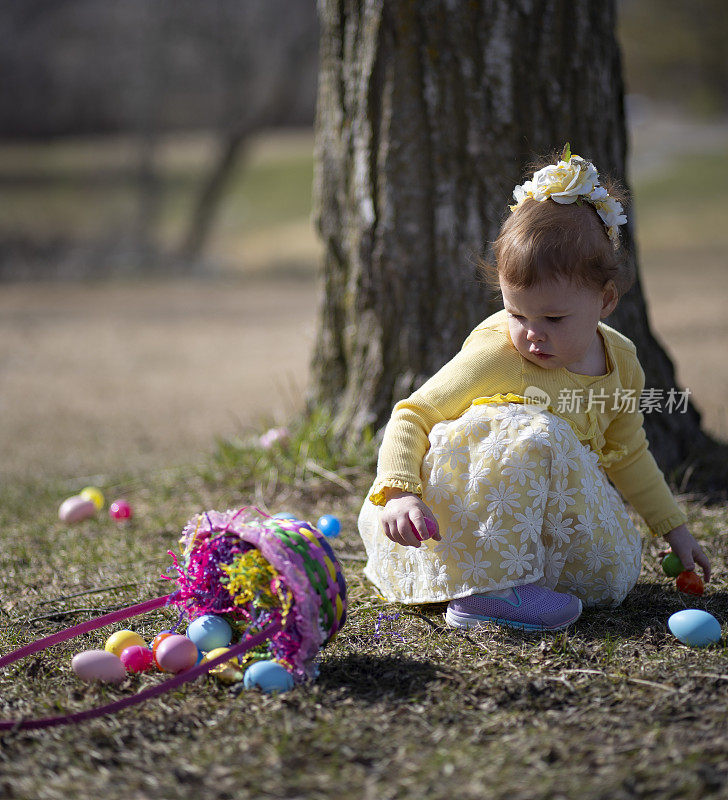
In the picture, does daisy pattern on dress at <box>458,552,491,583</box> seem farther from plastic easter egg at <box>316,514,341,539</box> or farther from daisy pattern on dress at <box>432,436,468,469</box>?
plastic easter egg at <box>316,514,341,539</box>

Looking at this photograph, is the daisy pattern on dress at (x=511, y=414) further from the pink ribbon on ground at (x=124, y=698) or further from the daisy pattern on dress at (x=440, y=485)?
the pink ribbon on ground at (x=124, y=698)

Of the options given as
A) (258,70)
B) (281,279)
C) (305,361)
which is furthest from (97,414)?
(258,70)

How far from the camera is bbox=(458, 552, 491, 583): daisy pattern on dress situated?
6.93ft

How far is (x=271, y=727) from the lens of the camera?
1.69 m

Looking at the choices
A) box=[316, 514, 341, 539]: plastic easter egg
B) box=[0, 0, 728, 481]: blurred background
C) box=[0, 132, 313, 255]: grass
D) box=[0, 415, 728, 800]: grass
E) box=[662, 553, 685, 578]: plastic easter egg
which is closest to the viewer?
box=[0, 415, 728, 800]: grass

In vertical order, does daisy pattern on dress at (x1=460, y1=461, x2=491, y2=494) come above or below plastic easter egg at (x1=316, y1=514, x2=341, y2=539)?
above

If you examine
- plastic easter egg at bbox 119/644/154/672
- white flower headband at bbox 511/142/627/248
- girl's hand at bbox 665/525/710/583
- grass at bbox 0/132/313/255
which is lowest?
plastic easter egg at bbox 119/644/154/672

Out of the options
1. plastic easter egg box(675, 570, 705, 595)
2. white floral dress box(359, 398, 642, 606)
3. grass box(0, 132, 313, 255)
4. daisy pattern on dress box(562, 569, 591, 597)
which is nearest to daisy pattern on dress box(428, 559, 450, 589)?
white floral dress box(359, 398, 642, 606)

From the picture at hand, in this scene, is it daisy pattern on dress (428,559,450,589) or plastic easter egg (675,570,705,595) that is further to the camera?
plastic easter egg (675,570,705,595)

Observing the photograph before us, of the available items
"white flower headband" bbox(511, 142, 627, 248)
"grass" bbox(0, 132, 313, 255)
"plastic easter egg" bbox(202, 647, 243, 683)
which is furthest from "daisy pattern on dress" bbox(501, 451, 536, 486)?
"grass" bbox(0, 132, 313, 255)

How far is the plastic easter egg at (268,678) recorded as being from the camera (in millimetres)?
1823

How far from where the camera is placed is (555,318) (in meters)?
2.18

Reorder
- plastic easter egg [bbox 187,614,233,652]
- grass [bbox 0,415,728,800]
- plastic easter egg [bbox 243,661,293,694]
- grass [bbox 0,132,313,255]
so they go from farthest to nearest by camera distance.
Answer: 1. grass [bbox 0,132,313,255]
2. plastic easter egg [bbox 187,614,233,652]
3. plastic easter egg [bbox 243,661,293,694]
4. grass [bbox 0,415,728,800]


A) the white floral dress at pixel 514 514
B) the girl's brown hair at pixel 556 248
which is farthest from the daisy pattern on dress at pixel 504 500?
the girl's brown hair at pixel 556 248
